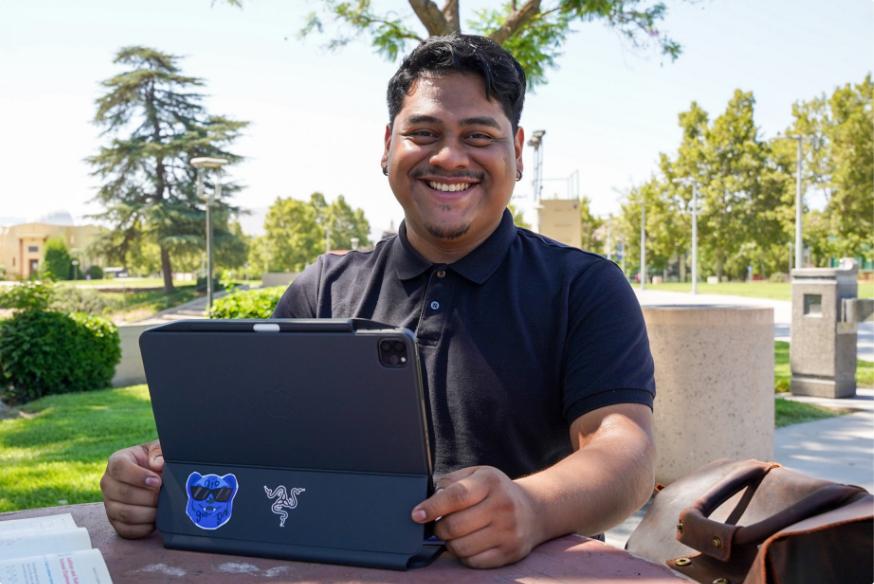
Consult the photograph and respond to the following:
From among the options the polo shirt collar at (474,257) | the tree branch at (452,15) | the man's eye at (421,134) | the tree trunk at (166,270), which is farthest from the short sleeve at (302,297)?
the tree trunk at (166,270)

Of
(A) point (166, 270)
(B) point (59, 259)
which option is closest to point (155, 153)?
(A) point (166, 270)

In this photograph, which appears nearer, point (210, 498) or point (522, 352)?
point (210, 498)

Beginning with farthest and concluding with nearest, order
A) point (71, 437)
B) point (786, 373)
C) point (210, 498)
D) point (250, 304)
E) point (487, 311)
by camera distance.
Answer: point (786, 373) < point (250, 304) < point (71, 437) < point (487, 311) < point (210, 498)

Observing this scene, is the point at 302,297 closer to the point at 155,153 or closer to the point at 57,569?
the point at 57,569

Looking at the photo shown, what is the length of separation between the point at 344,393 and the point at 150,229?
44.8m

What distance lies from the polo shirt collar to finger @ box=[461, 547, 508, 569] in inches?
32.4

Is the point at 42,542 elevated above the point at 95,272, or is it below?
above

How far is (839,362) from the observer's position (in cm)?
850

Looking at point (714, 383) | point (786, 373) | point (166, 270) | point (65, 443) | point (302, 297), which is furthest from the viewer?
point (166, 270)

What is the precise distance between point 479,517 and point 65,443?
6.44 meters

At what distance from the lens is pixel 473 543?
1.27m

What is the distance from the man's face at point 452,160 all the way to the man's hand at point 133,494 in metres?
0.90

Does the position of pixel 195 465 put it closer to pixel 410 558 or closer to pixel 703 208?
pixel 410 558

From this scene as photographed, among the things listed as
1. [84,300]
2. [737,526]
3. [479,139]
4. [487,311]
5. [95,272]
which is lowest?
[84,300]
